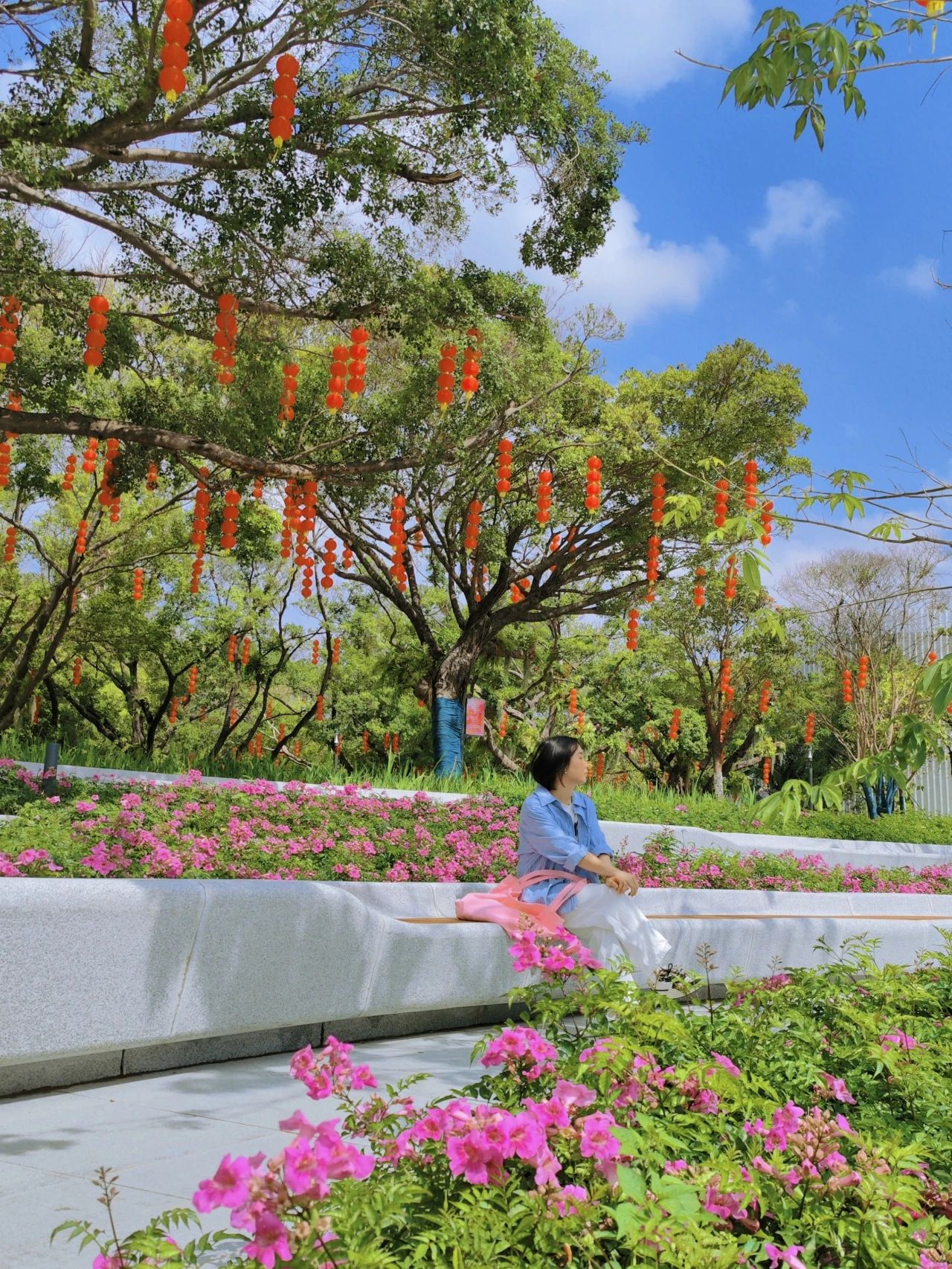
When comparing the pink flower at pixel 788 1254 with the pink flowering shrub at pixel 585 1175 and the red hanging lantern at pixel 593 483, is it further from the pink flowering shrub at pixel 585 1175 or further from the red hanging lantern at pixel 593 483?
the red hanging lantern at pixel 593 483

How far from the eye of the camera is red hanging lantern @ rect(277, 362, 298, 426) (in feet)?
36.3

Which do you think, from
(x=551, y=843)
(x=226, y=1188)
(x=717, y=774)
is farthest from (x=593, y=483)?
(x=717, y=774)

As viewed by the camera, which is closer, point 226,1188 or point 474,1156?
point 226,1188

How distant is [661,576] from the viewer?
1838 cm

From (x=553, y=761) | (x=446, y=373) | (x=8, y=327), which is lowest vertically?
(x=553, y=761)

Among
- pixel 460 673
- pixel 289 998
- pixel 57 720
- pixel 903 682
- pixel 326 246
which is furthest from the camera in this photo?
pixel 903 682

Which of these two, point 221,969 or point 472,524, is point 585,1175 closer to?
point 221,969

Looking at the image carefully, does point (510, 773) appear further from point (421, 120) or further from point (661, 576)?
point (421, 120)

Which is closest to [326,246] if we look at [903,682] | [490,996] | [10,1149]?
[490,996]

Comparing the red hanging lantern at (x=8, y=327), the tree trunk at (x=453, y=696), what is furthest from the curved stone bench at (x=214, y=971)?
the tree trunk at (x=453, y=696)

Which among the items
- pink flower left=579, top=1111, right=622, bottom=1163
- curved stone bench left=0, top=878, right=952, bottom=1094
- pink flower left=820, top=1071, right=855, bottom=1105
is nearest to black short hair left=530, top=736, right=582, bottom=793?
curved stone bench left=0, top=878, right=952, bottom=1094

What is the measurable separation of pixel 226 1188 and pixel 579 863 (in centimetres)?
363

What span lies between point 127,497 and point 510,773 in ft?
28.4

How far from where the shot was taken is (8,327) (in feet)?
29.3
